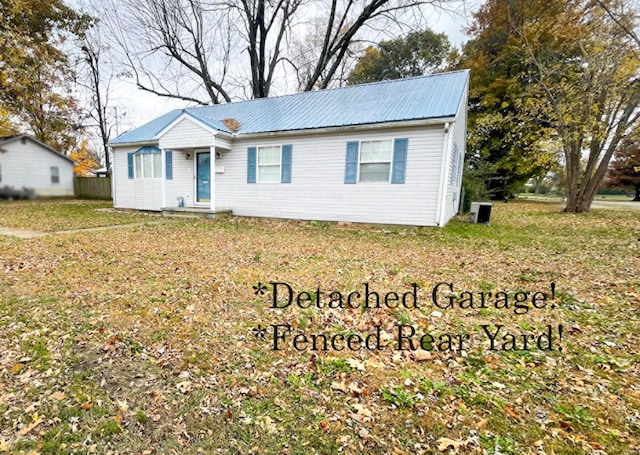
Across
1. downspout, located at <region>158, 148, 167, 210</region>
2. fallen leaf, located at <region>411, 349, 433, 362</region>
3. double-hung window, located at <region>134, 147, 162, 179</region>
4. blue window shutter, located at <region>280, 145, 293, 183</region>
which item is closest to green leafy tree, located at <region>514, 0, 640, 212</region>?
blue window shutter, located at <region>280, 145, 293, 183</region>

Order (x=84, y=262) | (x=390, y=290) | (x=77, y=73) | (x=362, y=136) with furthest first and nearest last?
(x=77, y=73) < (x=362, y=136) < (x=84, y=262) < (x=390, y=290)

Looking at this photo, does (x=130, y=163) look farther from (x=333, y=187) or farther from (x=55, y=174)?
(x=333, y=187)

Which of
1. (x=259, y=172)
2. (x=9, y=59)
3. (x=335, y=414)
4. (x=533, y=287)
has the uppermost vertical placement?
(x=9, y=59)

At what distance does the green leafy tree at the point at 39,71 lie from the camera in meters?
11.2

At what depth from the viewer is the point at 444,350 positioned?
9.25 feet

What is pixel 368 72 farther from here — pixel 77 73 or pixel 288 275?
pixel 288 275

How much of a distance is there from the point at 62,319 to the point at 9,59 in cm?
1235

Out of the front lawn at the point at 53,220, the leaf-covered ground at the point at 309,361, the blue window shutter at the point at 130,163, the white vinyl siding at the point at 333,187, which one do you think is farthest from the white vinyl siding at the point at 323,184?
the leaf-covered ground at the point at 309,361

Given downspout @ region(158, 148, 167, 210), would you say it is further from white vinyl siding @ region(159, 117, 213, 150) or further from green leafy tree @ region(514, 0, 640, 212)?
green leafy tree @ region(514, 0, 640, 212)

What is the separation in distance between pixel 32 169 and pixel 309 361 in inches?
223

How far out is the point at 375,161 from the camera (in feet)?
30.1

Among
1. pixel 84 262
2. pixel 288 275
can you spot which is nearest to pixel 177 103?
pixel 84 262

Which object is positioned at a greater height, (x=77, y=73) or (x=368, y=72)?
(x=368, y=72)

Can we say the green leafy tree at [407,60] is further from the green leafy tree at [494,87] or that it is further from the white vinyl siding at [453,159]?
the white vinyl siding at [453,159]
